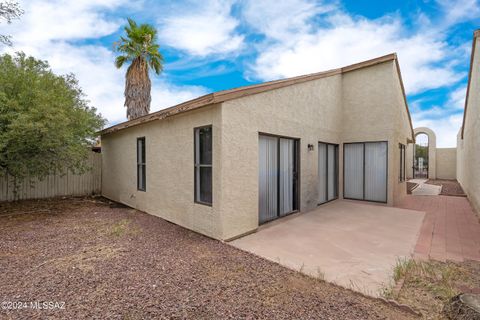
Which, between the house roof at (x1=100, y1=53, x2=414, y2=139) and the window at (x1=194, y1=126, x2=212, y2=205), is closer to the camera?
the house roof at (x1=100, y1=53, x2=414, y2=139)

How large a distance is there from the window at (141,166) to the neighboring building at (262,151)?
3 centimetres

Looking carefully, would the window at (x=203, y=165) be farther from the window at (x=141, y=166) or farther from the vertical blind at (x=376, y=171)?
the vertical blind at (x=376, y=171)

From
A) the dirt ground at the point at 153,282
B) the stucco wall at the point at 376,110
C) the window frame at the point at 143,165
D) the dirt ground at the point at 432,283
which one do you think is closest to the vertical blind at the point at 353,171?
the stucco wall at the point at 376,110

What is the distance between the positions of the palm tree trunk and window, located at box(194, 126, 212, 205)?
30.3 ft

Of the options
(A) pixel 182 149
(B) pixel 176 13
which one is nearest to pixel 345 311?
(A) pixel 182 149

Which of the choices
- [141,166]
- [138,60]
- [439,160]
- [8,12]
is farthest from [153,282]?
[439,160]

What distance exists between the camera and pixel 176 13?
7.55 metres

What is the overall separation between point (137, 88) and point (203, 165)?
9826 millimetres

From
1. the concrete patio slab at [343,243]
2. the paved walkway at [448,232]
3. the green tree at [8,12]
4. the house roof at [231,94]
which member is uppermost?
the green tree at [8,12]

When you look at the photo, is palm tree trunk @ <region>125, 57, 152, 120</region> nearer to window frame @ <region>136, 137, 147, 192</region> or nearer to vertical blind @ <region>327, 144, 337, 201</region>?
window frame @ <region>136, 137, 147, 192</region>

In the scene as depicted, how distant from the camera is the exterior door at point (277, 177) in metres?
5.76

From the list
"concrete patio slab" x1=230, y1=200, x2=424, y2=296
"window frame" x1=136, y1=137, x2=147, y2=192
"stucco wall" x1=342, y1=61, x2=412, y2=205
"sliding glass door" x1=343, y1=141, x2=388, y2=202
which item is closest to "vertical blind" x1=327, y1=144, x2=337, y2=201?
"sliding glass door" x1=343, y1=141, x2=388, y2=202

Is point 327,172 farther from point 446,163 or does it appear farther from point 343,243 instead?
point 446,163

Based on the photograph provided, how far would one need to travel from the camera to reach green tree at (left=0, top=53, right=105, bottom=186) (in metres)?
6.10
